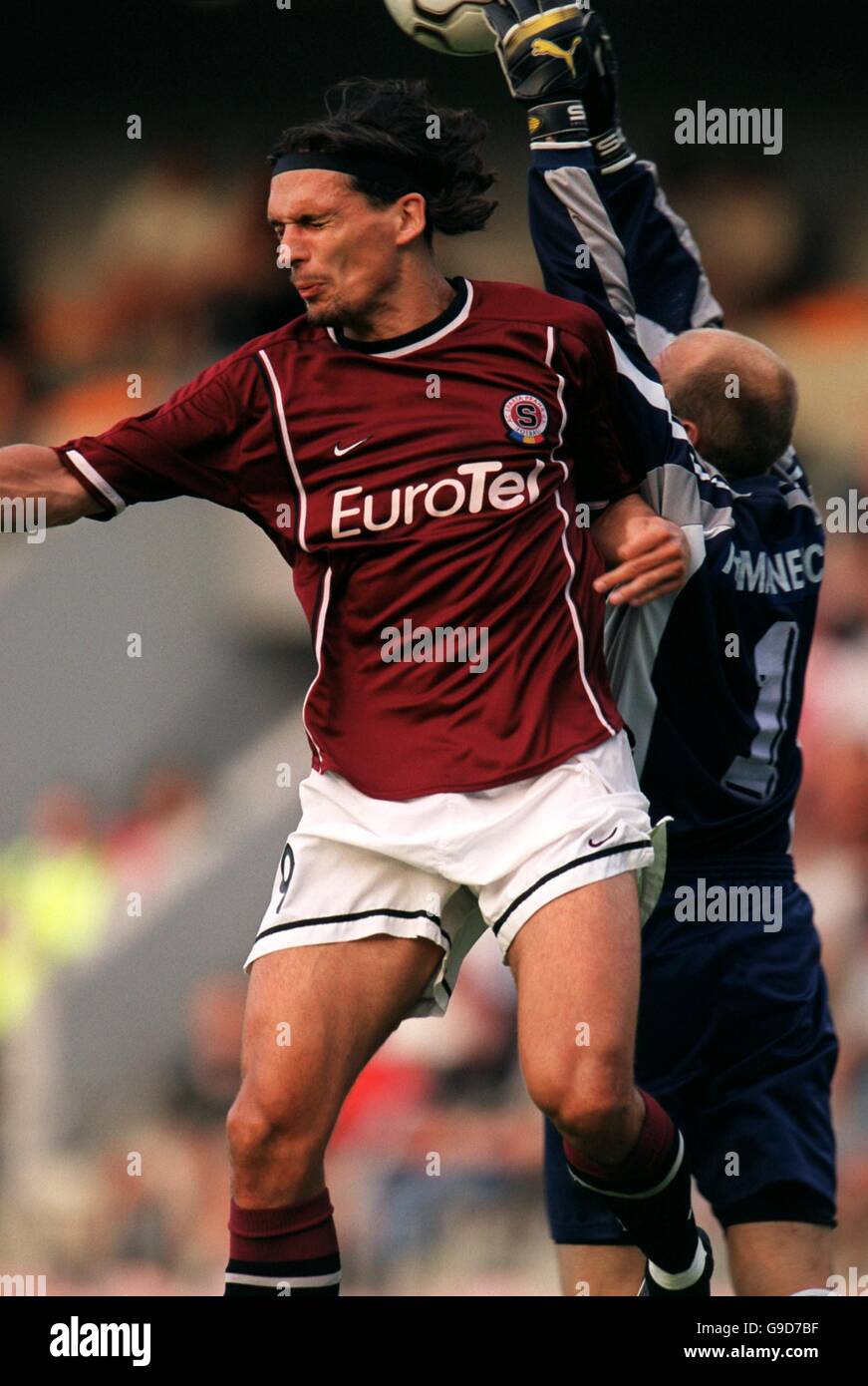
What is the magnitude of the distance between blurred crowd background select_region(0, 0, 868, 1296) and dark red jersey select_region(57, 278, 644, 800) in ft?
8.56

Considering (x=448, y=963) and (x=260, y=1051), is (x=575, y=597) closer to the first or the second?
(x=448, y=963)

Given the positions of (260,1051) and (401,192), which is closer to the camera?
(260,1051)

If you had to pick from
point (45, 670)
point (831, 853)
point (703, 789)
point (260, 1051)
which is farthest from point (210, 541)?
point (260, 1051)

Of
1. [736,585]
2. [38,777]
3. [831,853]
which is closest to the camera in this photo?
[736,585]

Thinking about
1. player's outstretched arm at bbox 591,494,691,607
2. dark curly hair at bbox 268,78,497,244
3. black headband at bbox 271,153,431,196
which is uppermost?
dark curly hair at bbox 268,78,497,244

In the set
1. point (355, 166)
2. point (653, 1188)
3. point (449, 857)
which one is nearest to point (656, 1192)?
point (653, 1188)

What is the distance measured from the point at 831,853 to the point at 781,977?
7.10ft

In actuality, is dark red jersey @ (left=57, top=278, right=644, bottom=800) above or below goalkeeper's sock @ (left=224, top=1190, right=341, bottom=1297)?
above

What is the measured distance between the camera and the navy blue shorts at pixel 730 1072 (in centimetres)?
352

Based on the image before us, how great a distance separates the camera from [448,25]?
357 cm

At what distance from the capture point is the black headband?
2992 millimetres

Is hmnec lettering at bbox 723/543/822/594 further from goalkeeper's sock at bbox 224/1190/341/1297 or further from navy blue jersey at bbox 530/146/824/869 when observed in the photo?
goalkeeper's sock at bbox 224/1190/341/1297

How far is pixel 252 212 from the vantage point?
6539 mm
